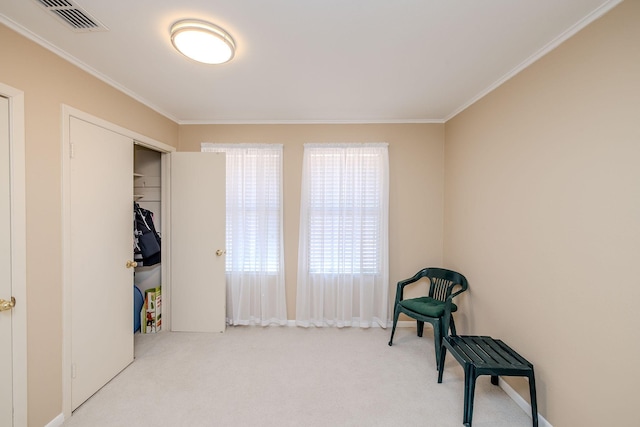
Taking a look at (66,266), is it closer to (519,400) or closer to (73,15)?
(73,15)

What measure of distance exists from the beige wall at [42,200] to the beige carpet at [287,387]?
17.4 inches

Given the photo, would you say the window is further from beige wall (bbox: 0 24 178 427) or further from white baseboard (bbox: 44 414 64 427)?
white baseboard (bbox: 44 414 64 427)

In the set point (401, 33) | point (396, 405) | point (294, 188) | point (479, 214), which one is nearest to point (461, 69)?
point (401, 33)

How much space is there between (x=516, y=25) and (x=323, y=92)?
1.40 metres

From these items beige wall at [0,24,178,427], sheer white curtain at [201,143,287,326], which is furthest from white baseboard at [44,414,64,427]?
sheer white curtain at [201,143,287,326]

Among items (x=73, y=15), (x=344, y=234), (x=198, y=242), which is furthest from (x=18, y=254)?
(x=344, y=234)

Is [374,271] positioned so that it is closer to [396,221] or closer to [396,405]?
[396,221]

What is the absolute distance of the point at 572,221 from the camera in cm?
151

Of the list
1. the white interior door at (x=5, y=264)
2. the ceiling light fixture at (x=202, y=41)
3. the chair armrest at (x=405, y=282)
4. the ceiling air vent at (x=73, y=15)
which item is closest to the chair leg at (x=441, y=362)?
the chair armrest at (x=405, y=282)

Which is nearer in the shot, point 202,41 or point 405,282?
point 202,41

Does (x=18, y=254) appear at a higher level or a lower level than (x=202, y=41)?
lower

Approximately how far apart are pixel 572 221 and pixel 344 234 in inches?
78.8

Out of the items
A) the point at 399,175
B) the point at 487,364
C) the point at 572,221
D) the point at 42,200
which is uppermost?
the point at 399,175

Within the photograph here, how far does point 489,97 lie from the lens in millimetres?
2256
